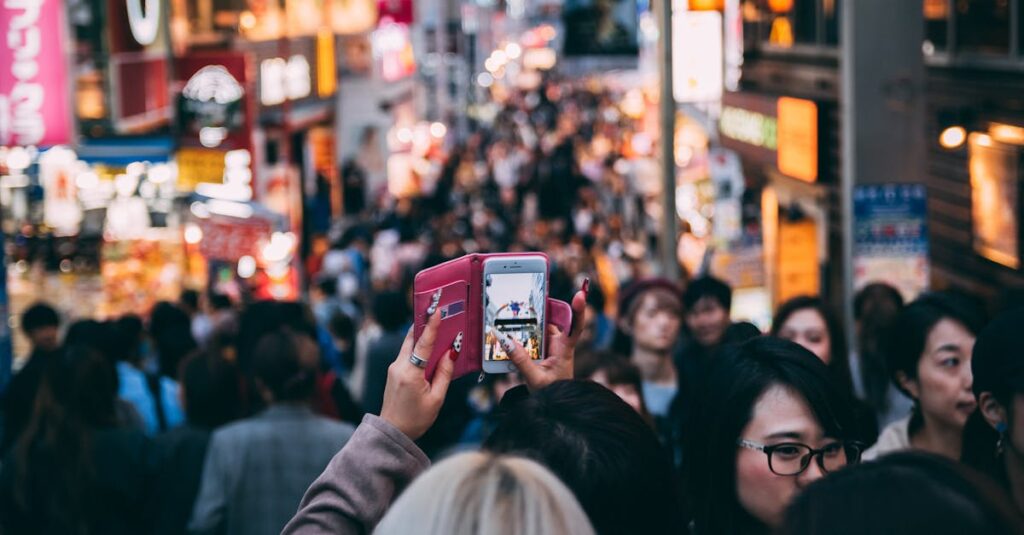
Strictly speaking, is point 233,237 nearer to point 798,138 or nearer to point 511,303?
point 798,138

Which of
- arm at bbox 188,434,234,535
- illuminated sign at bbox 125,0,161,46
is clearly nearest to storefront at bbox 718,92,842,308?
illuminated sign at bbox 125,0,161,46

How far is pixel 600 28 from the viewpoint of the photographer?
22.2 metres

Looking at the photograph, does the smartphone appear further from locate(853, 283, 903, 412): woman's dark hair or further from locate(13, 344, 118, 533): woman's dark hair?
locate(13, 344, 118, 533): woman's dark hair

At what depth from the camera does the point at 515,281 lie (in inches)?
135

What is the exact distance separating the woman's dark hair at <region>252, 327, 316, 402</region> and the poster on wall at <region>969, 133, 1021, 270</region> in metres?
7.99

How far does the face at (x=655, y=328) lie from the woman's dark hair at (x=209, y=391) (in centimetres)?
233

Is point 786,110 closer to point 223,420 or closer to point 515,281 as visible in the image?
point 223,420

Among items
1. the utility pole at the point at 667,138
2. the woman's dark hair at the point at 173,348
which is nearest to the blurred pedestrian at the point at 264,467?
the woman's dark hair at the point at 173,348

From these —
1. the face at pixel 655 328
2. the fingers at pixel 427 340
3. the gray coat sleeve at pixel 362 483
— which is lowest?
the face at pixel 655 328

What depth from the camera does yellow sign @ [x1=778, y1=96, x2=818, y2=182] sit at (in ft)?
53.1

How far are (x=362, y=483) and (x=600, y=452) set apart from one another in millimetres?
501

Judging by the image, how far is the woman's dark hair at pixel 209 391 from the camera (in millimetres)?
6723

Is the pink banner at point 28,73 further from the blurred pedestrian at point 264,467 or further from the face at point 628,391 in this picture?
the face at point 628,391

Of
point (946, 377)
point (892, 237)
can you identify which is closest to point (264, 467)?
point (946, 377)
